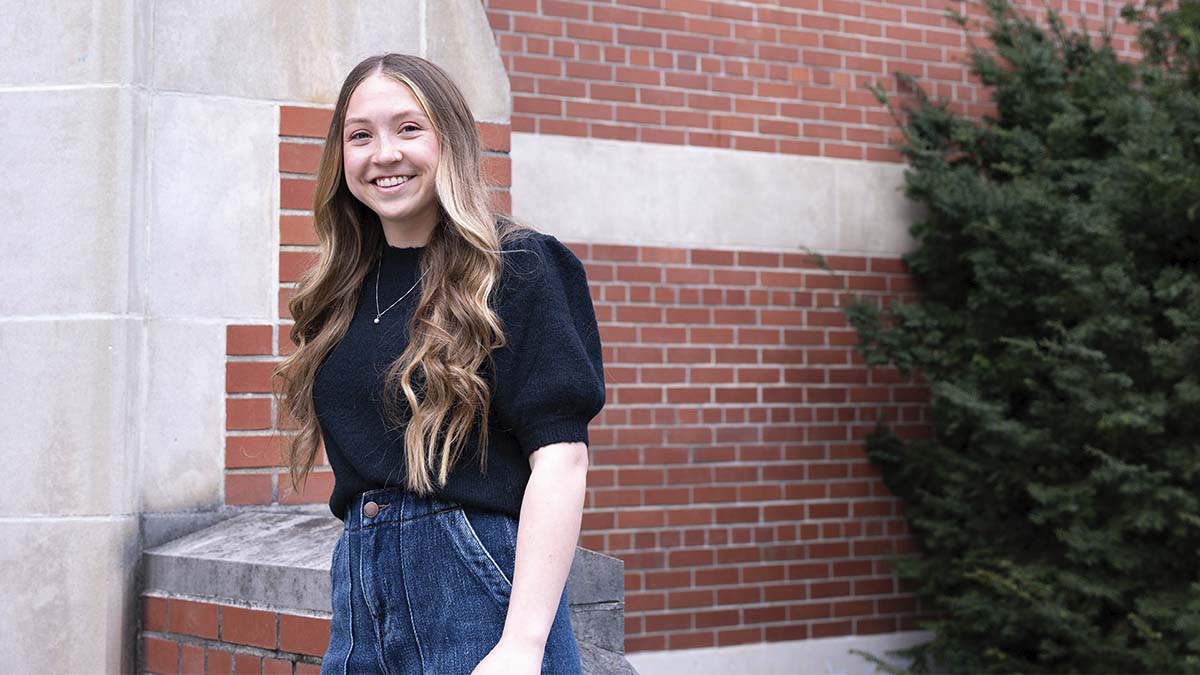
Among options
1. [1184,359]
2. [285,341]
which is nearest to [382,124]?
[285,341]

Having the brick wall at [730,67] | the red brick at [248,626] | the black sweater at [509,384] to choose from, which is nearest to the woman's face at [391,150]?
the black sweater at [509,384]

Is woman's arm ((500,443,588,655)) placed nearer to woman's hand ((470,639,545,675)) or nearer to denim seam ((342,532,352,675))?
woman's hand ((470,639,545,675))

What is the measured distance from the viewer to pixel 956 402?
20.3ft

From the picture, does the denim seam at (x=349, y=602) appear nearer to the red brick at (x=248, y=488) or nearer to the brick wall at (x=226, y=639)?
the brick wall at (x=226, y=639)

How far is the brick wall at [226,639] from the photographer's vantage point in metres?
3.14

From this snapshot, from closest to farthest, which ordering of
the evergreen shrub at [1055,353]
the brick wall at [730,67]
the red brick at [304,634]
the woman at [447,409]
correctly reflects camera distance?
the woman at [447,409]
the red brick at [304,634]
the evergreen shrub at [1055,353]
the brick wall at [730,67]

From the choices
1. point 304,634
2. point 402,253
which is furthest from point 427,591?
point 304,634

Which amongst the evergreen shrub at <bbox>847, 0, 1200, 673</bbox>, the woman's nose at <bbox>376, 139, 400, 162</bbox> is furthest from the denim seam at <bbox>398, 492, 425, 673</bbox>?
the evergreen shrub at <bbox>847, 0, 1200, 673</bbox>

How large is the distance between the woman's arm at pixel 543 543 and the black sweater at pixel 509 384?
0.15 ft

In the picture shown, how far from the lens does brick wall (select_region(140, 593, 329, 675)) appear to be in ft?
10.3

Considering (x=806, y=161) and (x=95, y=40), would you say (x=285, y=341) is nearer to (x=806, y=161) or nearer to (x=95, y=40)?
(x=95, y=40)

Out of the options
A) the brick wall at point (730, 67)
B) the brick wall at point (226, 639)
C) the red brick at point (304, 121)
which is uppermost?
the brick wall at point (730, 67)

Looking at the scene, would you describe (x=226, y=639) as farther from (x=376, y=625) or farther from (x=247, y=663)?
(x=376, y=625)

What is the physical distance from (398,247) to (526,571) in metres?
0.60
